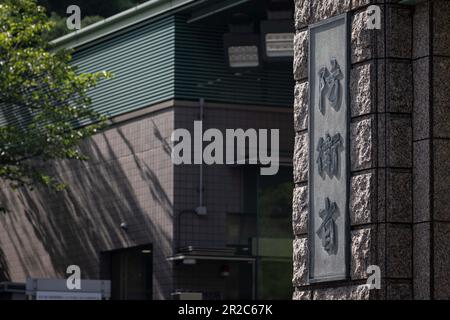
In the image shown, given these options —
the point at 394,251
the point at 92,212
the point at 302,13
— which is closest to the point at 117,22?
the point at 92,212

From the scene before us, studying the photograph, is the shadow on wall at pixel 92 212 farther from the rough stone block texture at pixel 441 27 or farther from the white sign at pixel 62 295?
the rough stone block texture at pixel 441 27

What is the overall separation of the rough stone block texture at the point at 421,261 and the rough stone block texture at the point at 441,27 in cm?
168

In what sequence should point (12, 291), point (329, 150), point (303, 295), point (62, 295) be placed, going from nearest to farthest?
point (329, 150), point (303, 295), point (62, 295), point (12, 291)

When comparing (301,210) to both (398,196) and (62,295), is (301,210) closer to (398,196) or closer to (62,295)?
Answer: (398,196)

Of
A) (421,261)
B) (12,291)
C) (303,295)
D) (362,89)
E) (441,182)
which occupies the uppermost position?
(362,89)

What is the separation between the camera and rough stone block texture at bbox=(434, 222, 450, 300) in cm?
1240

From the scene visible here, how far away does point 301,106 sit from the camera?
14.0m

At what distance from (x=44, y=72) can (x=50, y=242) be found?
539 cm

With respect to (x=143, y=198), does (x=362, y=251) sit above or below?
below

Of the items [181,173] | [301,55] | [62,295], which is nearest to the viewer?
Answer: [301,55]

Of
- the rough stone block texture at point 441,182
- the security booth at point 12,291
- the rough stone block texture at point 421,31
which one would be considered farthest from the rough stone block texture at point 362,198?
the security booth at point 12,291

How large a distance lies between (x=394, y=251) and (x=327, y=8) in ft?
8.85

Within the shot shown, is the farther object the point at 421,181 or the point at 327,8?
the point at 327,8
